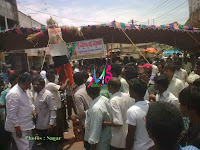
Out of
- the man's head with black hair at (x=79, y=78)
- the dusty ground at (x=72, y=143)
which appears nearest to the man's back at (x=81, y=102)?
the man's head with black hair at (x=79, y=78)

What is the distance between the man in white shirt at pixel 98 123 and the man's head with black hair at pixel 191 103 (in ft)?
3.37

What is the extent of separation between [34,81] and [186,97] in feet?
9.07

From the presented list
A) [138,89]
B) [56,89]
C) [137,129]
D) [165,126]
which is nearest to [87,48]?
[56,89]

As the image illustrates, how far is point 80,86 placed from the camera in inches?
134

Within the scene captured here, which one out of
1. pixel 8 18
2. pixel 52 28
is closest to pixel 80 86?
pixel 52 28

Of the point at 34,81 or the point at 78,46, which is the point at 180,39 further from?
the point at 34,81

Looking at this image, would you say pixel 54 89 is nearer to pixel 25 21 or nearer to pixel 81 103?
pixel 81 103

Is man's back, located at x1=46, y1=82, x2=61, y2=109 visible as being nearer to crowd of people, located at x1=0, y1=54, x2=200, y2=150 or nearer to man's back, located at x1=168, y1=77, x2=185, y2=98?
crowd of people, located at x1=0, y1=54, x2=200, y2=150

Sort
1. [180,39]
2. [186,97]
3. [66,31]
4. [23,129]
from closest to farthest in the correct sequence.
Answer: [186,97], [23,129], [66,31], [180,39]

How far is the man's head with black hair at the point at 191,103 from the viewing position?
1.52 meters

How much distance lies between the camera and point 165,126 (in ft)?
3.90

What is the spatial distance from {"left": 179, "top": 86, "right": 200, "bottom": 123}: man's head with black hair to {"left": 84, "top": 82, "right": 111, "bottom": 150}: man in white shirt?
1.03 meters

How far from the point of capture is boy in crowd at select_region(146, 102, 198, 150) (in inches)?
46.9

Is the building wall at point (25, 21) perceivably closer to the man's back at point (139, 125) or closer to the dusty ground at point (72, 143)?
the dusty ground at point (72, 143)
